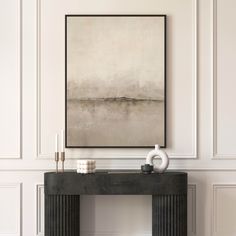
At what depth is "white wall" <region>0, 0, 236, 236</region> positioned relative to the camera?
3.08 metres

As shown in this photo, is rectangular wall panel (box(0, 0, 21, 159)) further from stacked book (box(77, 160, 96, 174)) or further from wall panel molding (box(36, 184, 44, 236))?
stacked book (box(77, 160, 96, 174))

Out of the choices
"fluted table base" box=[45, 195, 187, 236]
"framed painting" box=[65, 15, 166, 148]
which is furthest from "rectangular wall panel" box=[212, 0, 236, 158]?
"fluted table base" box=[45, 195, 187, 236]

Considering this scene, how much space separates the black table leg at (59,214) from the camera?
2.82 metres

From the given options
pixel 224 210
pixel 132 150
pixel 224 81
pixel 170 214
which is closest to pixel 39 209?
pixel 132 150

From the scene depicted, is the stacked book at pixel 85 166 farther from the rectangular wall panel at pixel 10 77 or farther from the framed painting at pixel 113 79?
the rectangular wall panel at pixel 10 77

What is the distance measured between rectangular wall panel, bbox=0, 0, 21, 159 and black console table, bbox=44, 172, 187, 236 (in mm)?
522

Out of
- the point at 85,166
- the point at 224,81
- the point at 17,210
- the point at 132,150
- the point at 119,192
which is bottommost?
the point at 17,210

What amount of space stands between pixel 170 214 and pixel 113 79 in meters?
1.18

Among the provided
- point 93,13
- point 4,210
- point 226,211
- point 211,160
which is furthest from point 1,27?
point 226,211

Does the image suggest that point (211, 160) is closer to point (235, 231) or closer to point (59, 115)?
point (235, 231)

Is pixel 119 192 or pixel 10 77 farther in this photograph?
pixel 10 77

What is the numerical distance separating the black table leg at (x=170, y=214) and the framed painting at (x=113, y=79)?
53 cm

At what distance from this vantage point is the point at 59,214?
2.83 meters

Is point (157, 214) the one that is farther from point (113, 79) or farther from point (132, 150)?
point (113, 79)
